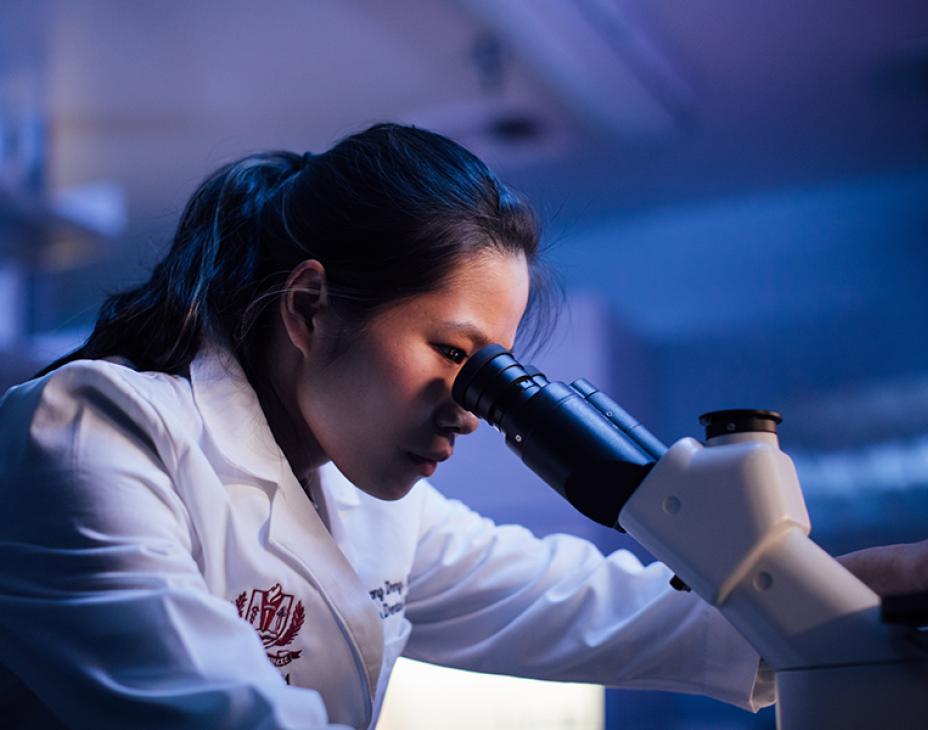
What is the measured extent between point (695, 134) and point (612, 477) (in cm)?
223

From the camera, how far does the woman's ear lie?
1.09 m

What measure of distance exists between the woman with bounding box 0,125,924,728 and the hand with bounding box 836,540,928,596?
0.19 metres

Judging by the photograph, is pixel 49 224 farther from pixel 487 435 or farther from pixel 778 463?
pixel 778 463

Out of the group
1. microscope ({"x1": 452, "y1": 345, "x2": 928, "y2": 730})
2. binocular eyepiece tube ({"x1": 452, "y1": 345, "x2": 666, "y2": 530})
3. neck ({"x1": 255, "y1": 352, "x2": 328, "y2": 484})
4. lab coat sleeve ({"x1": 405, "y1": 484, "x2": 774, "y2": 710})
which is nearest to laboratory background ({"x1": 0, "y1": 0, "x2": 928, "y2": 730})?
lab coat sleeve ({"x1": 405, "y1": 484, "x2": 774, "y2": 710})

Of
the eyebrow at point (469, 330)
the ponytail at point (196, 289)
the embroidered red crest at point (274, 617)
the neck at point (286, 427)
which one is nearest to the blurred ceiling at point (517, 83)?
the ponytail at point (196, 289)

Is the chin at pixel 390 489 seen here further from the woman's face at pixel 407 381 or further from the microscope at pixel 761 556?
the microscope at pixel 761 556

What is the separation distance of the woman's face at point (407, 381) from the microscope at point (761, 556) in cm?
19

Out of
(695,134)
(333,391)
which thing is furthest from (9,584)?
(695,134)

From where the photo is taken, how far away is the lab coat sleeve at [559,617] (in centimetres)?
115

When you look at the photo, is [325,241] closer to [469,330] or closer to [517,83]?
[469,330]

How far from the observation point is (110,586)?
2.43 feet

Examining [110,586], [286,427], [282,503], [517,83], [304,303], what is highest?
[517,83]

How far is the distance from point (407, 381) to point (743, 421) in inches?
14.3

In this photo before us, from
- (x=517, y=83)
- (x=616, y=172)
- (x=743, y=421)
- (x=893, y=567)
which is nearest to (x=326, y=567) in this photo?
(x=743, y=421)
